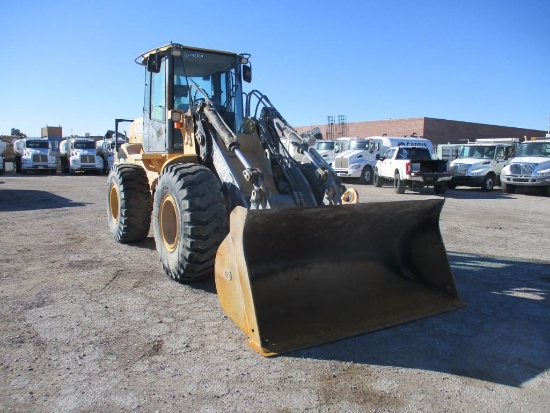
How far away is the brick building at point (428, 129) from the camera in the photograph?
1575 inches

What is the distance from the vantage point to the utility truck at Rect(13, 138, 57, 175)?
27922 millimetres

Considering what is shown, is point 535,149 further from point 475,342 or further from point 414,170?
point 475,342

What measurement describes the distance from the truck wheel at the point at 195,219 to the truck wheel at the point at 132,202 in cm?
211

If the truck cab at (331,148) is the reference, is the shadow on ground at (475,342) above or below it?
below

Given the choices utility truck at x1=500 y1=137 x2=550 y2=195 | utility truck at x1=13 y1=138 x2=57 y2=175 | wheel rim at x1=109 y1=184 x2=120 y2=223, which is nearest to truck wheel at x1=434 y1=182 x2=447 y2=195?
utility truck at x1=500 y1=137 x2=550 y2=195

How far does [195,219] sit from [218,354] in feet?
4.84

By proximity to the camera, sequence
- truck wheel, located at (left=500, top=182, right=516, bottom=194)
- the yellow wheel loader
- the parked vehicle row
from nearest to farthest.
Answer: the yellow wheel loader, truck wheel, located at (left=500, top=182, right=516, bottom=194), the parked vehicle row

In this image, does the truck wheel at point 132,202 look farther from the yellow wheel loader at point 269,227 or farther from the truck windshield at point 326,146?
the truck windshield at point 326,146

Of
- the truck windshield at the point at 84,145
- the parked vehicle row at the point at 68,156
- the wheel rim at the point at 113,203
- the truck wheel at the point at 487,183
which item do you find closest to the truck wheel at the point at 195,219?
the wheel rim at the point at 113,203

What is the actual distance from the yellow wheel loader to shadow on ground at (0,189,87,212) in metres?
7.27

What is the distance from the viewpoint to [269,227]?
13.0 ft

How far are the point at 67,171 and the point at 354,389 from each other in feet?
103

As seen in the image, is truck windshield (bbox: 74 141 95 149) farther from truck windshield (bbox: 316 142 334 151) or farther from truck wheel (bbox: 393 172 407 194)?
truck wheel (bbox: 393 172 407 194)

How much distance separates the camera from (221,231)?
4660 millimetres
